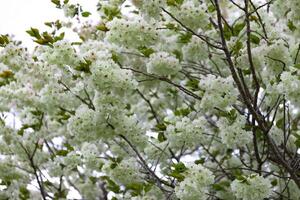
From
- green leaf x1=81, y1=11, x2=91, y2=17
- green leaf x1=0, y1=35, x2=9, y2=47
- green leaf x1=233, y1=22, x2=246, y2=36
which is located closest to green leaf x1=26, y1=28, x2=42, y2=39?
green leaf x1=0, y1=35, x2=9, y2=47

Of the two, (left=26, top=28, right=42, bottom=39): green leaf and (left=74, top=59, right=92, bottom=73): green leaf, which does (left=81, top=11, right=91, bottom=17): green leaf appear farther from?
(left=74, top=59, right=92, bottom=73): green leaf

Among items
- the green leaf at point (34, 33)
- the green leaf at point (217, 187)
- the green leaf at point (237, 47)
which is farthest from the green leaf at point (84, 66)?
the green leaf at point (217, 187)

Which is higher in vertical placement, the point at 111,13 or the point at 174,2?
the point at 111,13

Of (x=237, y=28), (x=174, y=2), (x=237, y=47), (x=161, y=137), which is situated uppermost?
(x=237, y=28)

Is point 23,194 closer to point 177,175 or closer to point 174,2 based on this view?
point 177,175

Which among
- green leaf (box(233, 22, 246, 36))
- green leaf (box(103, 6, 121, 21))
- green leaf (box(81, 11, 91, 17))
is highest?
green leaf (box(103, 6, 121, 21))

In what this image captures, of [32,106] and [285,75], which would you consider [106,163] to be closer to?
[32,106]

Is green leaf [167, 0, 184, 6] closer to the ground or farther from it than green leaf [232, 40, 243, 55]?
farther from it

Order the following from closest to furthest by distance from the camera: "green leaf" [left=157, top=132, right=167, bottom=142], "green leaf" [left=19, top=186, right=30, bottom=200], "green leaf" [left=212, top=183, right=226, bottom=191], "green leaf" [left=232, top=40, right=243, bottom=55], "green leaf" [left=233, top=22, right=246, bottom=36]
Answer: "green leaf" [left=232, top=40, right=243, bottom=55]
"green leaf" [left=233, top=22, right=246, bottom=36]
"green leaf" [left=157, top=132, right=167, bottom=142]
"green leaf" [left=212, top=183, right=226, bottom=191]
"green leaf" [left=19, top=186, right=30, bottom=200]

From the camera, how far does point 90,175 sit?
6.41 metres

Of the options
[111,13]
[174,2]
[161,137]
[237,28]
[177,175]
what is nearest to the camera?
[177,175]

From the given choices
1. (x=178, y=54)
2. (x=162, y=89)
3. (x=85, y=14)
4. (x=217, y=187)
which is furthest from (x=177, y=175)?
(x=162, y=89)

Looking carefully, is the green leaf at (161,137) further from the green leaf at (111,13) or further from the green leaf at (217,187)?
the green leaf at (111,13)

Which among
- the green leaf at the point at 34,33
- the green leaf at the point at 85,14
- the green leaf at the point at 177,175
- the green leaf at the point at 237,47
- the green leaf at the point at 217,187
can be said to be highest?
the green leaf at the point at 85,14
